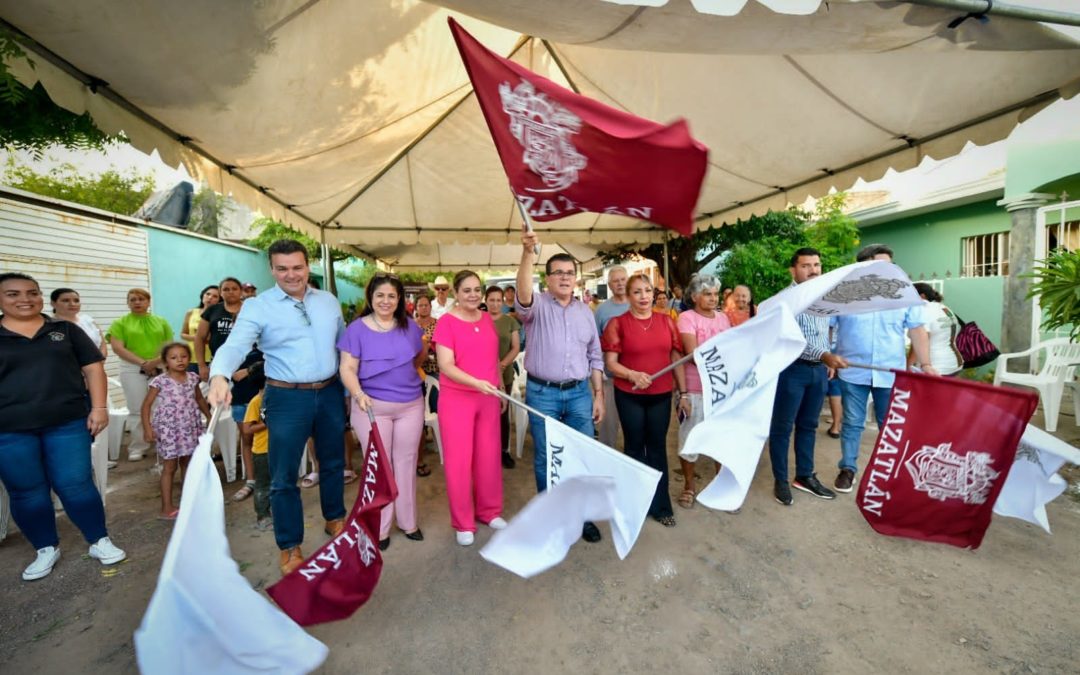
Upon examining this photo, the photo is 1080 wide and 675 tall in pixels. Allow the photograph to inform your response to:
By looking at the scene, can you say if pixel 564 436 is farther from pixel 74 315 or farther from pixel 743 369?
pixel 74 315

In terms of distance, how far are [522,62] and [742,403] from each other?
340 cm

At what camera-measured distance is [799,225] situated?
11727mm

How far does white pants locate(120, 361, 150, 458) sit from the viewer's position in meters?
5.03

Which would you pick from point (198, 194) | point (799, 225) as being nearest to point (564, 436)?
point (799, 225)

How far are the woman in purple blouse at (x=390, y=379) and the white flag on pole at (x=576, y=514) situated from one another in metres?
1.31

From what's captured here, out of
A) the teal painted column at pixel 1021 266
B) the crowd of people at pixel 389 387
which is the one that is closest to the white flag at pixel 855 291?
the crowd of people at pixel 389 387

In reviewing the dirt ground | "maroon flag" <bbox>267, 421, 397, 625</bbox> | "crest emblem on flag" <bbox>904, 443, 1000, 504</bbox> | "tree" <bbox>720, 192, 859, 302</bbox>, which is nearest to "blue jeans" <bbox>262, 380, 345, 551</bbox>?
the dirt ground

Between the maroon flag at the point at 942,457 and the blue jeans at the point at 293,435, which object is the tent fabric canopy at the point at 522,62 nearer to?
the maroon flag at the point at 942,457

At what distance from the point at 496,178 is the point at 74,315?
4342mm

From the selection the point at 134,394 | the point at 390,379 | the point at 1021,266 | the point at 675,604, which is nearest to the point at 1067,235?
the point at 1021,266

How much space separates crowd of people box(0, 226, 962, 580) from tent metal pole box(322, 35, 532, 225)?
1959mm

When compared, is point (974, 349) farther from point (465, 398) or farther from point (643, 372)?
point (465, 398)

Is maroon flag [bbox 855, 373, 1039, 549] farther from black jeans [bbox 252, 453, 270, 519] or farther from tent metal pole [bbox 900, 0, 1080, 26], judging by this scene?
black jeans [bbox 252, 453, 270, 519]

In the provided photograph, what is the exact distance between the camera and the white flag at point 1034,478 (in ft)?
8.17
